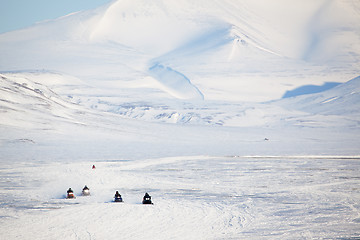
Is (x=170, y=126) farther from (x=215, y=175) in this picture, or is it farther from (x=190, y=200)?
(x=190, y=200)

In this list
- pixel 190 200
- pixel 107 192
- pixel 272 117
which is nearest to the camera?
pixel 190 200

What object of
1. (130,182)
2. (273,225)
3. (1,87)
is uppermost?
(1,87)

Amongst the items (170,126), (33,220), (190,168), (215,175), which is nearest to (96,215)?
(33,220)

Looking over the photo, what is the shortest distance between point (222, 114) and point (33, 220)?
15744 centimetres

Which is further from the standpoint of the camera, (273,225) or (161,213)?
(161,213)

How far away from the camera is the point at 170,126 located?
4820 inches

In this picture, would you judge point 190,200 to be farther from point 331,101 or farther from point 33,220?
point 331,101

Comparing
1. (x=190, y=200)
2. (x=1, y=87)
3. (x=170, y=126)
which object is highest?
(x=1, y=87)

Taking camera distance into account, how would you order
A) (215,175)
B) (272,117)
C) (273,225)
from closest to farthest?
(273,225), (215,175), (272,117)

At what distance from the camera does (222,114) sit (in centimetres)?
17888

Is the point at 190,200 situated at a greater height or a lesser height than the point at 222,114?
lesser

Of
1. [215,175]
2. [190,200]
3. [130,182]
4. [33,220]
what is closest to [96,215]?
[33,220]

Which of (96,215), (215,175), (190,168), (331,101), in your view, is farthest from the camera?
(331,101)

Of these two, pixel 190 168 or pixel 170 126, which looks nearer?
pixel 190 168
